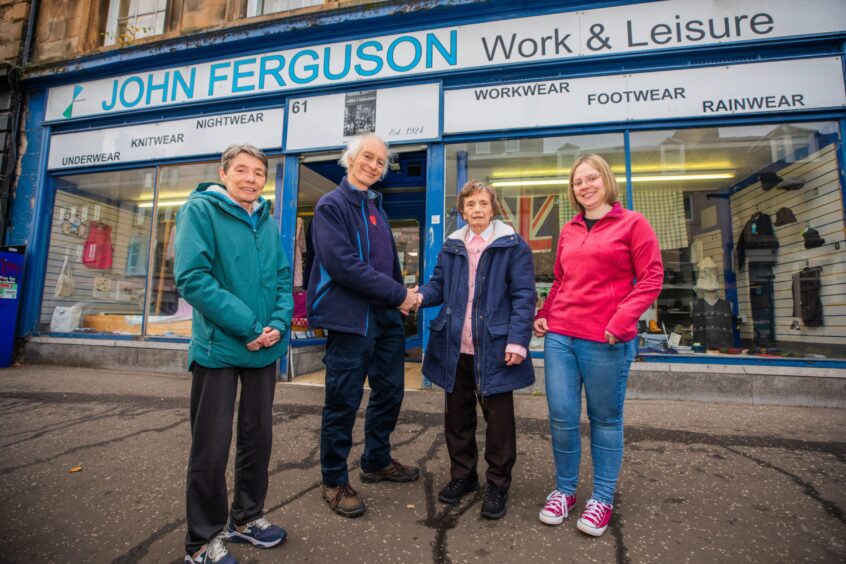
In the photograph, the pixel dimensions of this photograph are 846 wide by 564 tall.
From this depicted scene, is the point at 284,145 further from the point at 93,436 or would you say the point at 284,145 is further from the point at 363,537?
the point at 363,537

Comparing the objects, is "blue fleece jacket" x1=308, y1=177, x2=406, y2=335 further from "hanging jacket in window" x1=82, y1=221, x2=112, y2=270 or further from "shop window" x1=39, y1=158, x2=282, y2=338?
"hanging jacket in window" x1=82, y1=221, x2=112, y2=270

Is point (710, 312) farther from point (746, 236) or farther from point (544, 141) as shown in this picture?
point (544, 141)

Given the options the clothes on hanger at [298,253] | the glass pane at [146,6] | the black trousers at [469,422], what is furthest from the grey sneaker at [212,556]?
the glass pane at [146,6]

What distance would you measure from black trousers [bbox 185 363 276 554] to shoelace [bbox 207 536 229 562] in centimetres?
4

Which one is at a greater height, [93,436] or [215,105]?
[215,105]

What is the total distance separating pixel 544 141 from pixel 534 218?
3.75 feet

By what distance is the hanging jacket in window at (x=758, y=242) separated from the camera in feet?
18.4

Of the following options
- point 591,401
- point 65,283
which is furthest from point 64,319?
point 591,401

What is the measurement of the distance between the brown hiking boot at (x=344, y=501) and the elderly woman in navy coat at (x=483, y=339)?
511mm

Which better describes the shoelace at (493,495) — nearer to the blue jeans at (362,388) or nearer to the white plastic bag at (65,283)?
the blue jeans at (362,388)

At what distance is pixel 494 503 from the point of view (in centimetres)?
222

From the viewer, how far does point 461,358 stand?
2.45 m

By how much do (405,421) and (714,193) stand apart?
5614 mm

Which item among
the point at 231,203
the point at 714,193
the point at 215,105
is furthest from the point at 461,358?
the point at 215,105
